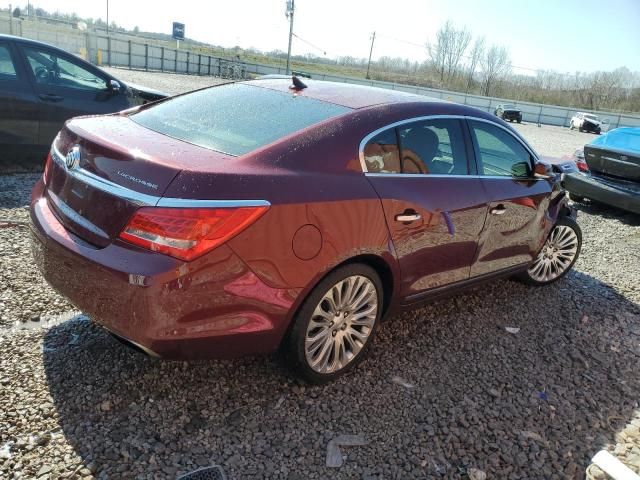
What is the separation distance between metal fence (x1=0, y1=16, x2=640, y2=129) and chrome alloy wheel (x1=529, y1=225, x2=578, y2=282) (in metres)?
32.2

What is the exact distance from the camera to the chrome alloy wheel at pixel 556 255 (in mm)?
4820

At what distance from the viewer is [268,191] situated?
2443 millimetres

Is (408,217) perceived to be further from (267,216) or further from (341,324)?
(267,216)

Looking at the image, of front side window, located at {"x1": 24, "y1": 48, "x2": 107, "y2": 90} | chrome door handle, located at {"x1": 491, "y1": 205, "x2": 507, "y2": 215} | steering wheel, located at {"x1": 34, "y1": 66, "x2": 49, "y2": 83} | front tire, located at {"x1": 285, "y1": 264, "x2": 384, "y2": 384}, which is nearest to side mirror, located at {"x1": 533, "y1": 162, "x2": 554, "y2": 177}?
chrome door handle, located at {"x1": 491, "y1": 205, "x2": 507, "y2": 215}

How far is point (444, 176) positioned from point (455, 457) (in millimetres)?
1693

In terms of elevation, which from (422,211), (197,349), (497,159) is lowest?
(197,349)

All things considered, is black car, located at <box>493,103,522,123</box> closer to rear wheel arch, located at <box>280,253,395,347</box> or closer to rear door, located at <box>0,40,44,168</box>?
rear door, located at <box>0,40,44,168</box>

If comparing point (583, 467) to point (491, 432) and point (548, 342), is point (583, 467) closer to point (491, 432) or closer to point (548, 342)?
point (491, 432)

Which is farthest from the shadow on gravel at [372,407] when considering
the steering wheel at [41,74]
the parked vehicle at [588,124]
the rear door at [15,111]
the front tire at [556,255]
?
the parked vehicle at [588,124]

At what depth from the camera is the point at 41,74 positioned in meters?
6.47

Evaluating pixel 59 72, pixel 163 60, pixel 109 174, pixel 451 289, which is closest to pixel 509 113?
pixel 163 60

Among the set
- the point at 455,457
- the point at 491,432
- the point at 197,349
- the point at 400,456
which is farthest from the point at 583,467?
the point at 197,349

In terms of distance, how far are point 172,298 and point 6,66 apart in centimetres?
540

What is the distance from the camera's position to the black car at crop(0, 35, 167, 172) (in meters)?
6.16
